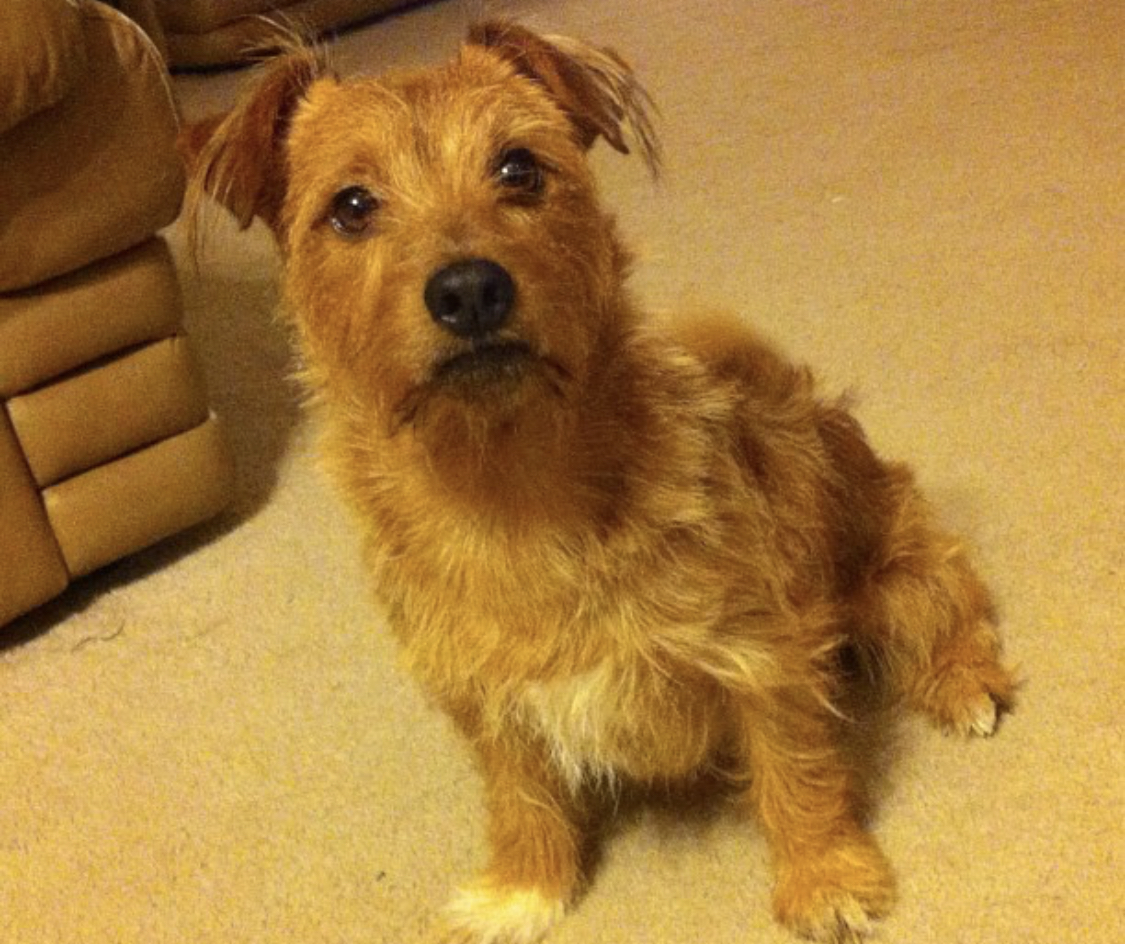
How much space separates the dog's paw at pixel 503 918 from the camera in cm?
143

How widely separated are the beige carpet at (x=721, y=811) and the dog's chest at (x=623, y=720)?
0.19 m

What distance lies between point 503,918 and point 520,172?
0.86m

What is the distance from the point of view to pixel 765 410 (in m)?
1.45

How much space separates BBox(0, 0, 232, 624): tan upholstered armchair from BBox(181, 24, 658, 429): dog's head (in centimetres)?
57

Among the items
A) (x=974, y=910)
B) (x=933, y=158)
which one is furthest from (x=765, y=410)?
(x=933, y=158)

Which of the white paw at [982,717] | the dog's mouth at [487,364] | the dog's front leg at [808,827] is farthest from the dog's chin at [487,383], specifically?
the white paw at [982,717]

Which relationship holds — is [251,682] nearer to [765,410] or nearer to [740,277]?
[765,410]

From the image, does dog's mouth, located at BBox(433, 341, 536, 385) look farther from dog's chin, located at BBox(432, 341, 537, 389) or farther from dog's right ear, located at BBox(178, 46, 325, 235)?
dog's right ear, located at BBox(178, 46, 325, 235)

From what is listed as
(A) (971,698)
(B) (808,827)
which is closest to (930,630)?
(A) (971,698)

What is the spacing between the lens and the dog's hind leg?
1.53 m

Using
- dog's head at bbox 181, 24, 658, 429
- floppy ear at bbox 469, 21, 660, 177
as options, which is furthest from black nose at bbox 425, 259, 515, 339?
floppy ear at bbox 469, 21, 660, 177

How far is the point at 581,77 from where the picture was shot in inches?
50.3

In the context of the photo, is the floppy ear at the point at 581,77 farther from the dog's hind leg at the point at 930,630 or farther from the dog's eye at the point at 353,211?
the dog's hind leg at the point at 930,630

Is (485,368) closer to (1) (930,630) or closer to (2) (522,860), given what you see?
(2) (522,860)
